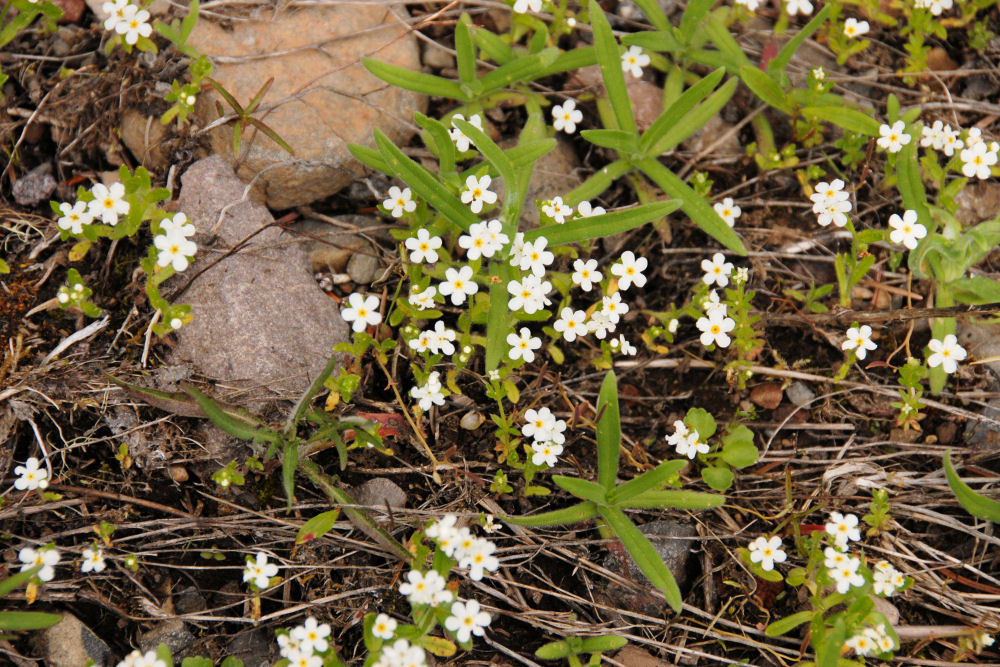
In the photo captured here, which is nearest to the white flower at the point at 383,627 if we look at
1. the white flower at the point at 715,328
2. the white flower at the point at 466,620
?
the white flower at the point at 466,620

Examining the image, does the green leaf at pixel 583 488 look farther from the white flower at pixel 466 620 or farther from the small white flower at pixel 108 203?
the small white flower at pixel 108 203

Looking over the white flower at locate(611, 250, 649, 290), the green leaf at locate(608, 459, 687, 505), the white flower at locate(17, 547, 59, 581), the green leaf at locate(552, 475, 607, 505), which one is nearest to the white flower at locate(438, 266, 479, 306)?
the white flower at locate(611, 250, 649, 290)

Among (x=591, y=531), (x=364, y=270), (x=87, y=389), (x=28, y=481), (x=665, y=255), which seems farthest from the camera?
(x=665, y=255)

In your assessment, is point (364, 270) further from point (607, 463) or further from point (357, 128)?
point (607, 463)

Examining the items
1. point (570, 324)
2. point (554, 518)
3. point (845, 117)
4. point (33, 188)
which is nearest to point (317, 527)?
point (554, 518)

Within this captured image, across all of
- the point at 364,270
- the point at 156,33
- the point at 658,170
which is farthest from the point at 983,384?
the point at 156,33

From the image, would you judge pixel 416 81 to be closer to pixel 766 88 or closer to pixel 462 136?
pixel 462 136
